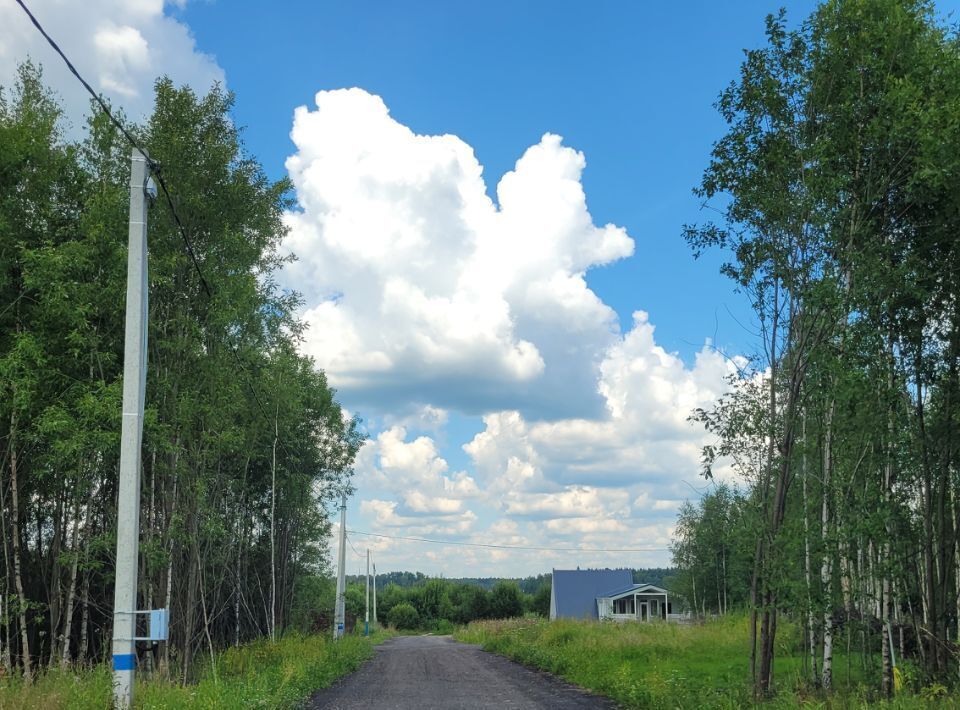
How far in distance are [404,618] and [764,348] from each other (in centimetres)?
7363

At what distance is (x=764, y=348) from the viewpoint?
564 inches

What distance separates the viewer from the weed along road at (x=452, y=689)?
14.2m

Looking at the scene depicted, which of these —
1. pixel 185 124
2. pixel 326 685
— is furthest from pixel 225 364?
pixel 326 685

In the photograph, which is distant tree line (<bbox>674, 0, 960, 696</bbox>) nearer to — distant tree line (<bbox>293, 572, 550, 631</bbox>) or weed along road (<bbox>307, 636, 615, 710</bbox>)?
weed along road (<bbox>307, 636, 615, 710</bbox>)

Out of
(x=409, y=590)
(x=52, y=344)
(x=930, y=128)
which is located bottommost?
(x=409, y=590)

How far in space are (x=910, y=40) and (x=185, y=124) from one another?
1363 cm

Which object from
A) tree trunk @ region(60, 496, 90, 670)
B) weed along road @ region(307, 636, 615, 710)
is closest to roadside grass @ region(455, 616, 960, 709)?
weed along road @ region(307, 636, 615, 710)

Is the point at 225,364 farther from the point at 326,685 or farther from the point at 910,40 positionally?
the point at 910,40

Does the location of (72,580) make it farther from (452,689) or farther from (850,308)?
(850,308)

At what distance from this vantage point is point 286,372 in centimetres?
2525

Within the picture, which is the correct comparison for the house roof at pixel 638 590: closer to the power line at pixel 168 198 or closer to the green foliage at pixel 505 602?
the green foliage at pixel 505 602

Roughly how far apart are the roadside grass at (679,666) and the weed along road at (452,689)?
694mm

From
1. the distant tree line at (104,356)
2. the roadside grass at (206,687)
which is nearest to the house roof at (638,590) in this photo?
the roadside grass at (206,687)

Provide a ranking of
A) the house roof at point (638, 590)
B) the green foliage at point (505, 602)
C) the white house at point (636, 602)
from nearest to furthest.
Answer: the white house at point (636, 602) → the house roof at point (638, 590) → the green foliage at point (505, 602)
